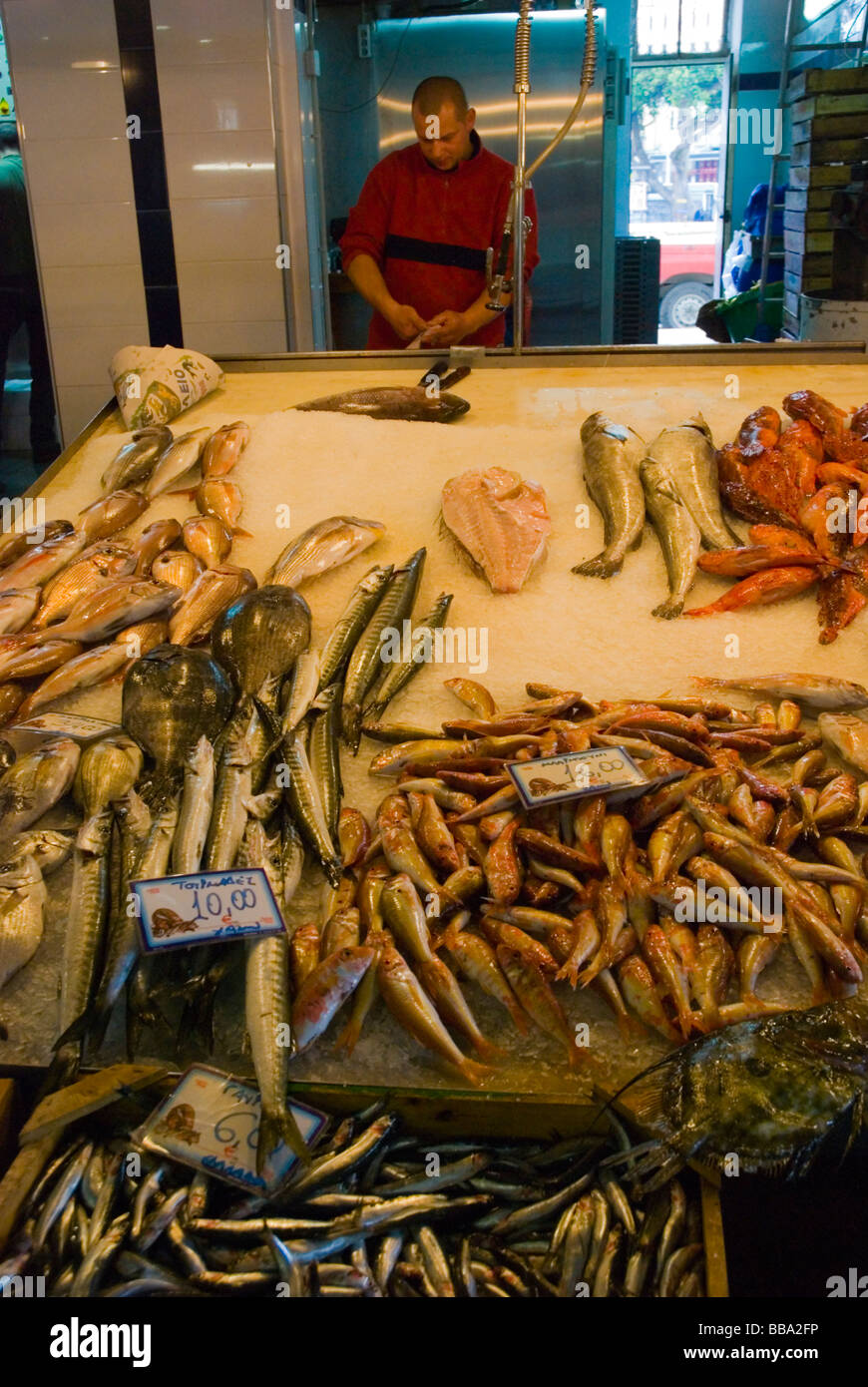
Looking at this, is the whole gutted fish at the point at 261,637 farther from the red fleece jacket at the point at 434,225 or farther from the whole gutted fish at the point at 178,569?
the red fleece jacket at the point at 434,225

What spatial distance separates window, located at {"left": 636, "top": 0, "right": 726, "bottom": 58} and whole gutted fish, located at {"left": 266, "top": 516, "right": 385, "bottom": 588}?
9576 mm

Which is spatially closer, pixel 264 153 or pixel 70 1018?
pixel 70 1018

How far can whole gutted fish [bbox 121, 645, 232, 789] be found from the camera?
2.24m

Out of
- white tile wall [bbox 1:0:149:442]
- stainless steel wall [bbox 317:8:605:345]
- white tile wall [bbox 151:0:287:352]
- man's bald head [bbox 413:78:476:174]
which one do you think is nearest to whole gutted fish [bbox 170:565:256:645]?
man's bald head [bbox 413:78:476:174]

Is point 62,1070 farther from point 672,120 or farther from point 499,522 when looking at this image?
point 672,120

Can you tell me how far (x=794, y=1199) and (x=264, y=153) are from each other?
220 inches

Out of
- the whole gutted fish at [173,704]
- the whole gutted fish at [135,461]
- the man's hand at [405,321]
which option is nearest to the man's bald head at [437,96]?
the man's hand at [405,321]

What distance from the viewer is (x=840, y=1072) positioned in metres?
1.54

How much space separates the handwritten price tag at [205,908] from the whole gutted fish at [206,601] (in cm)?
104

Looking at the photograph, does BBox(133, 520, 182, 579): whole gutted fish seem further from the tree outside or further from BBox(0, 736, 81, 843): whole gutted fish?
the tree outside

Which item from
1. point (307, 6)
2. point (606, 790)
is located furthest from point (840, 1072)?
point (307, 6)

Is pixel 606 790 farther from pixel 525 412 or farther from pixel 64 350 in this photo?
pixel 64 350

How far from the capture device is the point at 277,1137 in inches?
59.9

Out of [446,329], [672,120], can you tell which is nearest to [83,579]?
[446,329]
